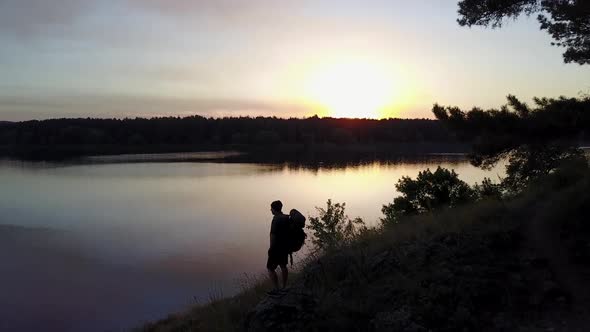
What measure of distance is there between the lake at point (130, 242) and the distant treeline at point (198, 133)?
80.4 metres

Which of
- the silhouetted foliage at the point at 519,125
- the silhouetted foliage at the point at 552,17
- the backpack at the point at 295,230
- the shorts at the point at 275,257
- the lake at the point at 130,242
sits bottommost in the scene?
the lake at the point at 130,242

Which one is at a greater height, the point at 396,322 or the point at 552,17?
the point at 552,17

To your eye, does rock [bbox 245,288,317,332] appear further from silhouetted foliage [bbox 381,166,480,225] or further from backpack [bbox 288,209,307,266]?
silhouetted foliage [bbox 381,166,480,225]

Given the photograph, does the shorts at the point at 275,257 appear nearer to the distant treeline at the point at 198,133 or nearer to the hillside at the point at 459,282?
the hillside at the point at 459,282

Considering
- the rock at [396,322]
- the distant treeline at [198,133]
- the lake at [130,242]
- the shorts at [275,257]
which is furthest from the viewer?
the distant treeline at [198,133]

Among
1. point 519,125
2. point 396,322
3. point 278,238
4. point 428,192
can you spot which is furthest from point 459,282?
point 428,192

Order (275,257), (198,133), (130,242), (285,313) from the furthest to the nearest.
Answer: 1. (198,133)
2. (130,242)
3. (275,257)
4. (285,313)

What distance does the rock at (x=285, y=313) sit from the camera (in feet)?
18.9

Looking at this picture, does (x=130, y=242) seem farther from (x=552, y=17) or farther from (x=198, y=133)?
(x=198, y=133)

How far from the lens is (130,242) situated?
22891 mm

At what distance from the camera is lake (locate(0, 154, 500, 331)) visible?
1517cm

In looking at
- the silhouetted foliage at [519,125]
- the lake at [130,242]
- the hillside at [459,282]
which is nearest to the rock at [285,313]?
the hillside at [459,282]

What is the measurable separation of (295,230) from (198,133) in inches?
4988

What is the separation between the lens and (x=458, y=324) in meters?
5.38
